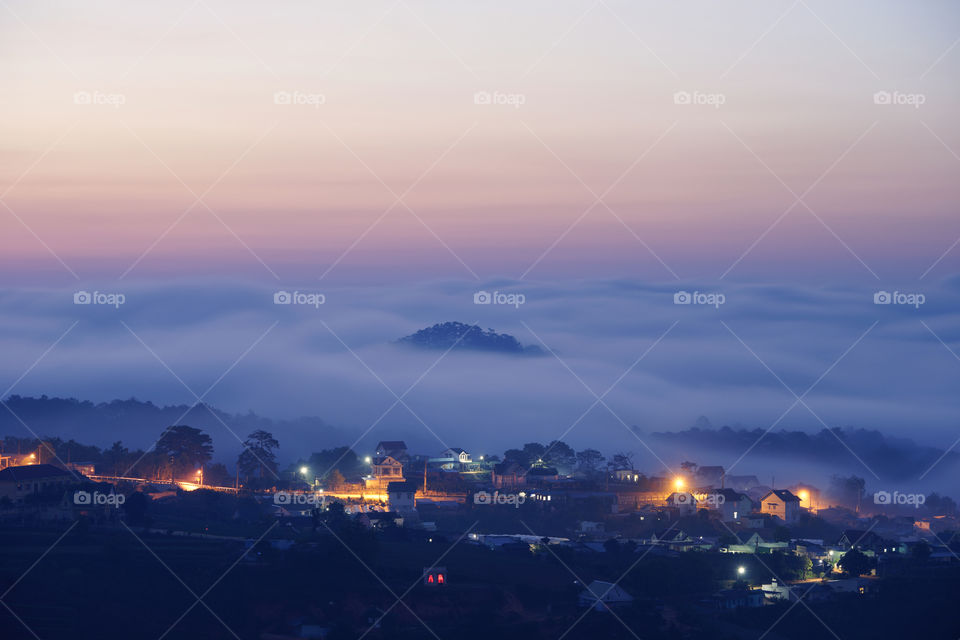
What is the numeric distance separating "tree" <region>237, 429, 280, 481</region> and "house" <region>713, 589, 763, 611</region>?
3047 cm

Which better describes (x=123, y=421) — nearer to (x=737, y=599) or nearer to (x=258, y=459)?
(x=258, y=459)

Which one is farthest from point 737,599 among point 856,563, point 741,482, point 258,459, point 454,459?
point 454,459

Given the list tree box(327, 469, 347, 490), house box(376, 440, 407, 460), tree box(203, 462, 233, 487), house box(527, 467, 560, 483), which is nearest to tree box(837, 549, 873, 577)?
house box(527, 467, 560, 483)

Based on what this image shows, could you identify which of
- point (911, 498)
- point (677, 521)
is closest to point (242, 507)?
point (677, 521)

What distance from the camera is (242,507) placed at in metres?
52.2

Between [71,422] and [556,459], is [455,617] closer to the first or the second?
[556,459]

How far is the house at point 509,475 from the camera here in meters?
66.5

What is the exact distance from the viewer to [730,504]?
5875cm

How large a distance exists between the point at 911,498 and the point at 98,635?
5359 centimetres

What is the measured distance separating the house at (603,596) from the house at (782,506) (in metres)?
21.7

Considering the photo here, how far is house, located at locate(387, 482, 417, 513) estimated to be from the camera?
2259 inches

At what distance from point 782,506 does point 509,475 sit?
1614cm

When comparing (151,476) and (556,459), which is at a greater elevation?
(556,459)

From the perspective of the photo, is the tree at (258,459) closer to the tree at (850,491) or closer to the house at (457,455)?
the house at (457,455)
